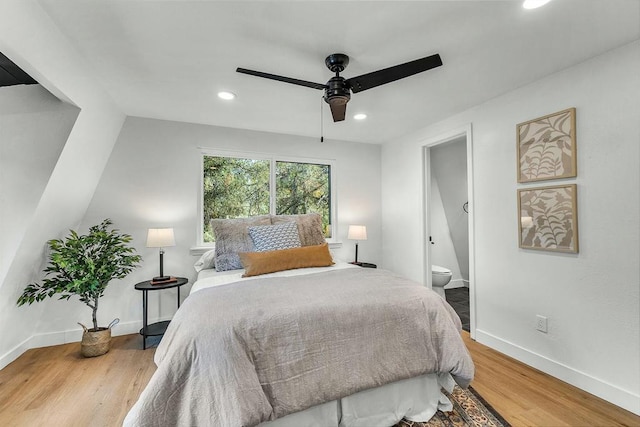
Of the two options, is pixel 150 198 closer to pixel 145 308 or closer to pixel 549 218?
pixel 145 308

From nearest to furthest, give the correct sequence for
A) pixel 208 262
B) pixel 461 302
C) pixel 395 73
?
pixel 395 73
pixel 208 262
pixel 461 302

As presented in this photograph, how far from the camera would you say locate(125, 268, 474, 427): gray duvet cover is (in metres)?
1.27

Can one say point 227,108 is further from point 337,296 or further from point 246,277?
point 337,296

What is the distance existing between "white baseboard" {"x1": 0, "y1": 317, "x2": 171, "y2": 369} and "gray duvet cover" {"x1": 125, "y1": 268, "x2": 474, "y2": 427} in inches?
74.3

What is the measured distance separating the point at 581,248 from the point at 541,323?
2.23ft

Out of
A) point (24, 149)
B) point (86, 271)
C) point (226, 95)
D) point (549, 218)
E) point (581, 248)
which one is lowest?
point (86, 271)

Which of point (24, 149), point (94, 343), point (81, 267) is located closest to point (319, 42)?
point (24, 149)

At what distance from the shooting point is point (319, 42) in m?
1.80

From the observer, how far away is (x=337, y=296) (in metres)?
1.72

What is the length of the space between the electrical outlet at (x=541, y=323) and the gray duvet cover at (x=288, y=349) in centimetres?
95

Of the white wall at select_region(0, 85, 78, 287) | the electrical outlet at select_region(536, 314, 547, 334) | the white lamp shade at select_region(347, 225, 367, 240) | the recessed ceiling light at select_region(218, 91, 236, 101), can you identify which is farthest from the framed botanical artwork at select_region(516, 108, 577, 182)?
the white wall at select_region(0, 85, 78, 287)

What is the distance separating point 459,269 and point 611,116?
3.42m

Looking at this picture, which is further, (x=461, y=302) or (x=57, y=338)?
(x=461, y=302)

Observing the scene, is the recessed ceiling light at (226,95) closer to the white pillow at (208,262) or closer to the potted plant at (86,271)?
the white pillow at (208,262)
